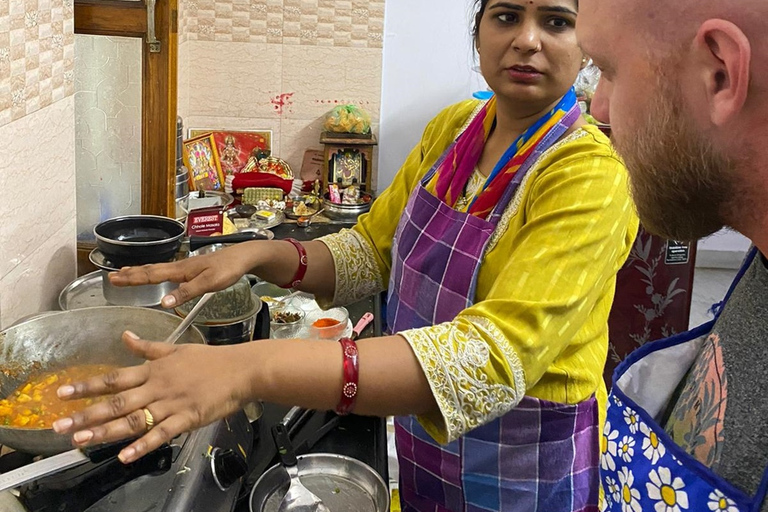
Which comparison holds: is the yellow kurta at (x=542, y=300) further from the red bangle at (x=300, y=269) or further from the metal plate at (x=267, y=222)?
the metal plate at (x=267, y=222)

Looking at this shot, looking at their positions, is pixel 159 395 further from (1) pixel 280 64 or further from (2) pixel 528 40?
(1) pixel 280 64

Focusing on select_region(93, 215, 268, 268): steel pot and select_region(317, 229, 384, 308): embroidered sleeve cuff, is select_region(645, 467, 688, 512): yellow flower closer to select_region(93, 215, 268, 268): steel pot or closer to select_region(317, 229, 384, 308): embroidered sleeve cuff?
select_region(317, 229, 384, 308): embroidered sleeve cuff

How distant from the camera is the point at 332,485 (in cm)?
125

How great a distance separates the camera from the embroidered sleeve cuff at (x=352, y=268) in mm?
1441

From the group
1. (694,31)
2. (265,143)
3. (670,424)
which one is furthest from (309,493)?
(265,143)

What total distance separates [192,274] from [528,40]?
0.63 meters

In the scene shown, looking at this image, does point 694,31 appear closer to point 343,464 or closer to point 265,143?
point 343,464

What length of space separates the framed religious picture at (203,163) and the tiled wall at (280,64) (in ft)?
0.31

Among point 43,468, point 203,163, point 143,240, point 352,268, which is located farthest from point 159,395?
point 203,163

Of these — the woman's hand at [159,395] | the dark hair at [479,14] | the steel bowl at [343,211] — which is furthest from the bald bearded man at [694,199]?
the steel bowl at [343,211]

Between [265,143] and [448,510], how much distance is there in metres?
2.08

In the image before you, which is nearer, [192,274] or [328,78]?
[192,274]

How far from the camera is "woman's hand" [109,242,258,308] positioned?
1.15 metres

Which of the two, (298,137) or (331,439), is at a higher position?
(298,137)
